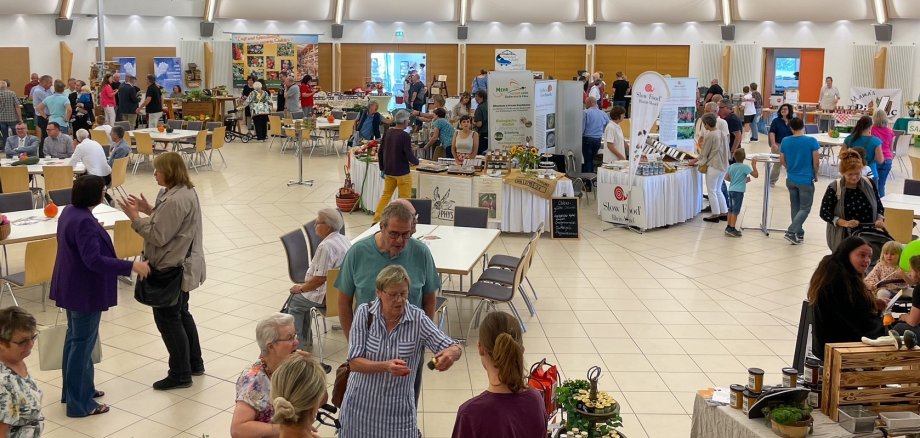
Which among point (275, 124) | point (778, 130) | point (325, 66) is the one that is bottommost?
point (275, 124)

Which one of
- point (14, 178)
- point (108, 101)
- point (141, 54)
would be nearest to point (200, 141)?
point (14, 178)

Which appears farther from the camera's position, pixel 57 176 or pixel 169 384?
pixel 57 176

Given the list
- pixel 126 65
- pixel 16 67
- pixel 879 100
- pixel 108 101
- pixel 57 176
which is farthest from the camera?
pixel 126 65

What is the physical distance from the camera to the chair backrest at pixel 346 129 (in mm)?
16109

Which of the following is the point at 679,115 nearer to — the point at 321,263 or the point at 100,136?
the point at 321,263

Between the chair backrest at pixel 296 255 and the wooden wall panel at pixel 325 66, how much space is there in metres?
17.6

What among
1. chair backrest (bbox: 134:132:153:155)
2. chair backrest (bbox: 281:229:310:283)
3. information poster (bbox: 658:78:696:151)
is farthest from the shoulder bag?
chair backrest (bbox: 134:132:153:155)

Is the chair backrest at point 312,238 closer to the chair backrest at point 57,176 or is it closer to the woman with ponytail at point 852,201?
the woman with ponytail at point 852,201

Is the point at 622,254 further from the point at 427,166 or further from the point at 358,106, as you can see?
the point at 358,106

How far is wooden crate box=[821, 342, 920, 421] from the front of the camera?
11.9 feet

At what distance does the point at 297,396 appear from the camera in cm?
275

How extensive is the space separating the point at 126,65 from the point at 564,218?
556 inches

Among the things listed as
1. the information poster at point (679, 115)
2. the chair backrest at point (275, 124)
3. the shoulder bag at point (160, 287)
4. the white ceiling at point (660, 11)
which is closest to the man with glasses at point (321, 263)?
the shoulder bag at point (160, 287)

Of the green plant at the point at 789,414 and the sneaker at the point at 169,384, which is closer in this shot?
the green plant at the point at 789,414
